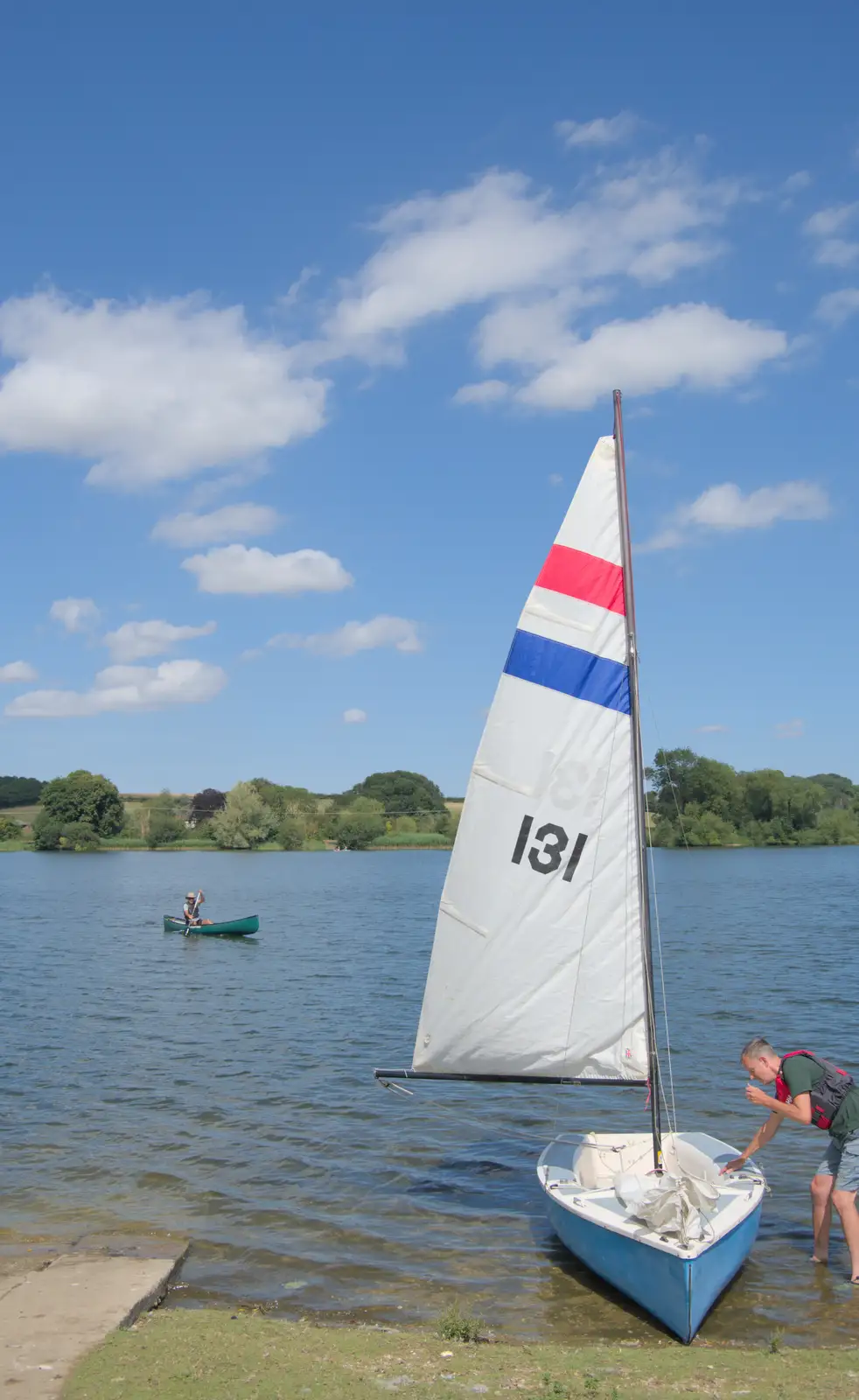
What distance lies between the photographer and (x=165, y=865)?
10006cm

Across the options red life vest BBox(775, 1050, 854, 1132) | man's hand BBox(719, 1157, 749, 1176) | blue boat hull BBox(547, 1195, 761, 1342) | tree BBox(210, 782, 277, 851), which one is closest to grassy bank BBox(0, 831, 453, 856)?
tree BBox(210, 782, 277, 851)

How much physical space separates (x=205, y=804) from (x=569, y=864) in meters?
155

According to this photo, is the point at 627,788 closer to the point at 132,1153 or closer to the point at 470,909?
the point at 470,909

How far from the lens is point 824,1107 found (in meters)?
9.33

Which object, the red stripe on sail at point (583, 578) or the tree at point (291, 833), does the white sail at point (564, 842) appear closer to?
the red stripe on sail at point (583, 578)

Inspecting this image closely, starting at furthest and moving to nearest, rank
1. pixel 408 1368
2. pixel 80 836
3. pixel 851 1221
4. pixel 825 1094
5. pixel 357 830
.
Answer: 1. pixel 357 830
2. pixel 80 836
3. pixel 851 1221
4. pixel 825 1094
5. pixel 408 1368

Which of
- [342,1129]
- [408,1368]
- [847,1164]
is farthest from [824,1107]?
[342,1129]

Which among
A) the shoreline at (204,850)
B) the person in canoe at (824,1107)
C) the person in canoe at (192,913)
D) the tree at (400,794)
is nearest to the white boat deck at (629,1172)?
the person in canoe at (824,1107)

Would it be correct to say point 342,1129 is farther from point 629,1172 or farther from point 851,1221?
point 851,1221

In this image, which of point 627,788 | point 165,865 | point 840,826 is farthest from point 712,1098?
point 840,826

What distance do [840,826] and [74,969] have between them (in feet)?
322

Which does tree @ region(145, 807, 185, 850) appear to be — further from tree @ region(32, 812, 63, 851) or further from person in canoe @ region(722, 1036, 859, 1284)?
person in canoe @ region(722, 1036, 859, 1284)

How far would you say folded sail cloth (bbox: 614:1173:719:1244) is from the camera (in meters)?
8.32

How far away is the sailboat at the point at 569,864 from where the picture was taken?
999cm
